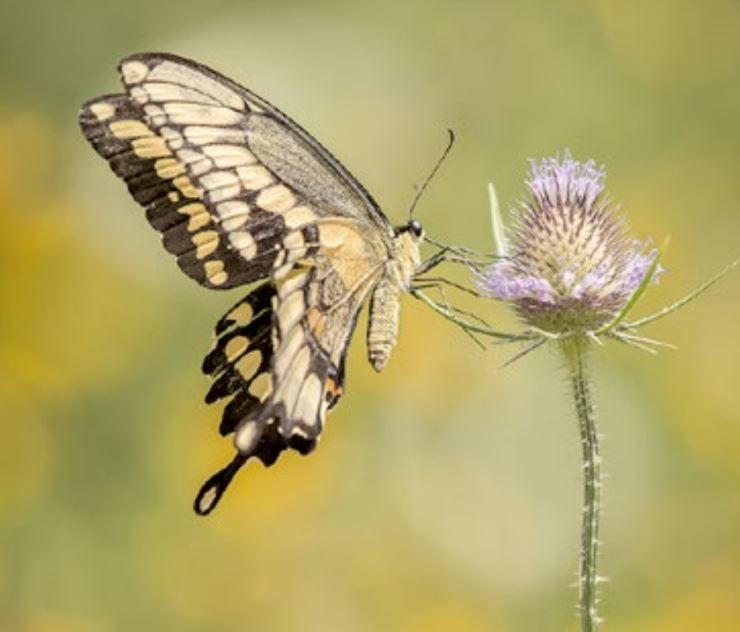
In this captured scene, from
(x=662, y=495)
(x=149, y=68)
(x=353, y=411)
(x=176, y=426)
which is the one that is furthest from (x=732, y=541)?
(x=149, y=68)

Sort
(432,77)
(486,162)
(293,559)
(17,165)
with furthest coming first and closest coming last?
(432,77) < (486,162) < (17,165) < (293,559)

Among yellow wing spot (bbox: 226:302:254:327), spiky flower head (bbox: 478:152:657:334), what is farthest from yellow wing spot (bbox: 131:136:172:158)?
spiky flower head (bbox: 478:152:657:334)

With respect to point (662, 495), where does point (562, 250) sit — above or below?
below

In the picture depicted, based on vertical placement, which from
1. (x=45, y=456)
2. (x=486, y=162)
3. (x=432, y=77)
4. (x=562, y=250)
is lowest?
(x=45, y=456)

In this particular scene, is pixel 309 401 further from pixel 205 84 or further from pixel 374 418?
pixel 374 418

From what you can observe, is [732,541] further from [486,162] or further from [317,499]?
[486,162]

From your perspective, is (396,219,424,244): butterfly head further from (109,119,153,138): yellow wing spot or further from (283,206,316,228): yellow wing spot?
(109,119,153,138): yellow wing spot

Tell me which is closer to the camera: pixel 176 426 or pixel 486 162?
pixel 176 426
